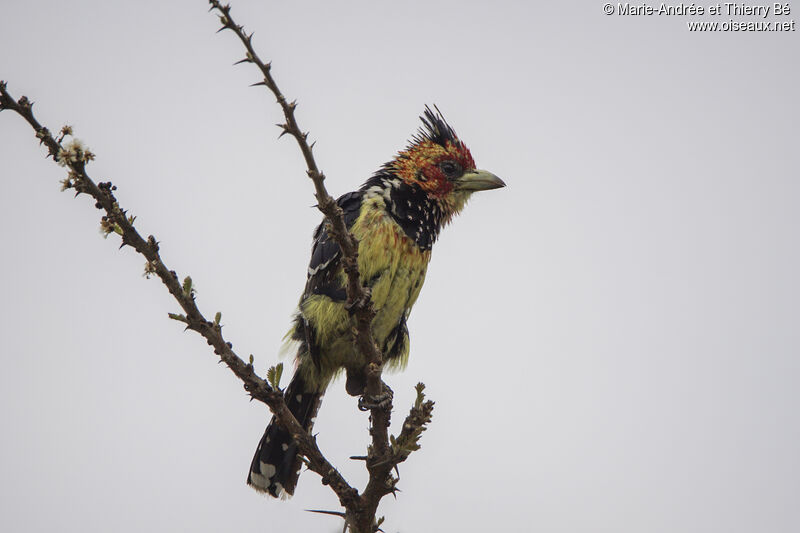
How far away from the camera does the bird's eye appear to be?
6.16m

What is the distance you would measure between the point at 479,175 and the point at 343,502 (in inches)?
127

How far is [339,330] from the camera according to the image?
515cm

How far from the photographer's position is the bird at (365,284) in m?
5.15

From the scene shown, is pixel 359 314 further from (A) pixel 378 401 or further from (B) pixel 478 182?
(B) pixel 478 182

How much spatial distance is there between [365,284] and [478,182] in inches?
61.3

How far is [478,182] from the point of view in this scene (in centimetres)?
615

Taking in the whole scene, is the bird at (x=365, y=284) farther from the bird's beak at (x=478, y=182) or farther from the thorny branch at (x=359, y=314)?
the thorny branch at (x=359, y=314)

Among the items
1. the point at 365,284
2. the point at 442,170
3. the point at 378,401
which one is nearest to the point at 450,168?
the point at 442,170

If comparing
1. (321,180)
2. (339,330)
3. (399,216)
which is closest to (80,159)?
A: (321,180)

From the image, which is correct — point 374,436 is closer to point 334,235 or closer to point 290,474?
point 334,235

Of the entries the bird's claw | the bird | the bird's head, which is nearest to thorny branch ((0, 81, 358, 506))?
the bird's claw

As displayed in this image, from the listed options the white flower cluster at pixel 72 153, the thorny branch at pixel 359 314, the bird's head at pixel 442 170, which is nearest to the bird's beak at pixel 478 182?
the bird's head at pixel 442 170

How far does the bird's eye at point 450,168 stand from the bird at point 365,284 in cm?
8

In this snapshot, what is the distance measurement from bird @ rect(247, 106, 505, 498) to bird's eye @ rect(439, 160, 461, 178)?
8 cm
